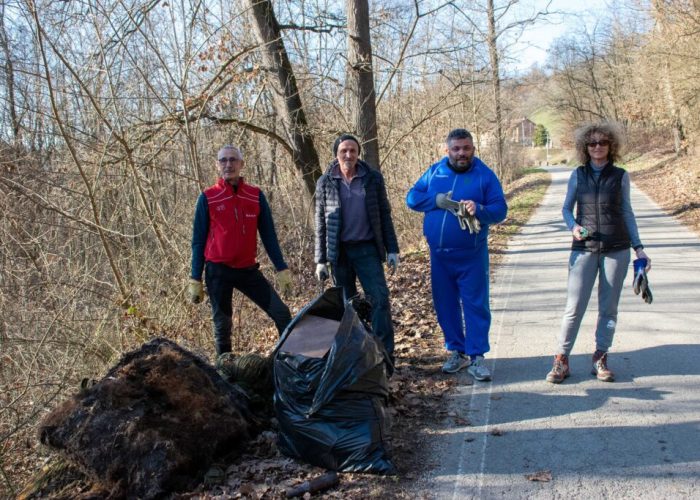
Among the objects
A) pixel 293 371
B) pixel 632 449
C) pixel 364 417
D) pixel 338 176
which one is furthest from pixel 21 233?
pixel 632 449

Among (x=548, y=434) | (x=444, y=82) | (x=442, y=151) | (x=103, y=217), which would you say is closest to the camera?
(x=548, y=434)

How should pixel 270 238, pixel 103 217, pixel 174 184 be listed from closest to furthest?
pixel 270 238 → pixel 103 217 → pixel 174 184

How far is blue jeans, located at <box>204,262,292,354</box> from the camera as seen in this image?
480 cm

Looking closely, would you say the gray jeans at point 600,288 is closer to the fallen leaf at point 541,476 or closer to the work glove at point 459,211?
the work glove at point 459,211

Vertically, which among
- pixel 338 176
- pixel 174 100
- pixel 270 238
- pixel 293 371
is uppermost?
pixel 174 100

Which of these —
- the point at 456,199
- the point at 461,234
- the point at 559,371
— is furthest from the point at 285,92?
the point at 559,371

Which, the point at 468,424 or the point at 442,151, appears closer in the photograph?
the point at 468,424

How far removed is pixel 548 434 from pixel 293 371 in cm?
170

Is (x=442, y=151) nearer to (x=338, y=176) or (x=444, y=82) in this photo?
(x=444, y=82)

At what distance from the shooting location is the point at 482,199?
4.65 meters

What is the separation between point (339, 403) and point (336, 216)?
1.73 metres

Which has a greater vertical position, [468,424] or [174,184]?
[174,184]

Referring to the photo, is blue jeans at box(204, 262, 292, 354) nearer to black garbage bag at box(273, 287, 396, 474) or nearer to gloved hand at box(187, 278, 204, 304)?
gloved hand at box(187, 278, 204, 304)

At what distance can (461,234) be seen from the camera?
4672 millimetres
